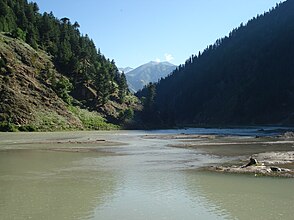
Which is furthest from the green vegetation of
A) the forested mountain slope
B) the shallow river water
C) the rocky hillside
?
the shallow river water

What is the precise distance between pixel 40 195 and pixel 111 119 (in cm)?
11475

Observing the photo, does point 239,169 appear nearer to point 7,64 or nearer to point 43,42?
point 7,64

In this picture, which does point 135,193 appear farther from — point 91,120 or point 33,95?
point 91,120

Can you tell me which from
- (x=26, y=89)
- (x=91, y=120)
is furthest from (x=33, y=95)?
(x=91, y=120)

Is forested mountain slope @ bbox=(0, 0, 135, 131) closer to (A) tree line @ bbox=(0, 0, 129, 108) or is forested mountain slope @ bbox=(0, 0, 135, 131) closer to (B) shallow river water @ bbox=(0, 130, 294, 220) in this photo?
(A) tree line @ bbox=(0, 0, 129, 108)

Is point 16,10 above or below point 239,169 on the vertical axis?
above

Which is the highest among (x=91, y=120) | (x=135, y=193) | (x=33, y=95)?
(x=33, y=95)

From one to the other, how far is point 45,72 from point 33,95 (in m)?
18.0

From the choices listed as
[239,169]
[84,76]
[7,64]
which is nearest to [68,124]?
[7,64]

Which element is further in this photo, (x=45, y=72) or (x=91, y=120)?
(x=45, y=72)

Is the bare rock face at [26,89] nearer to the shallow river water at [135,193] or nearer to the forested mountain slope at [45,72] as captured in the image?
the forested mountain slope at [45,72]

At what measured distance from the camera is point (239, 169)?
35438 millimetres

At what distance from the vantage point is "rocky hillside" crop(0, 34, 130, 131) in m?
101

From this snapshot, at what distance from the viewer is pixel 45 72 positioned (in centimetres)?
12850
